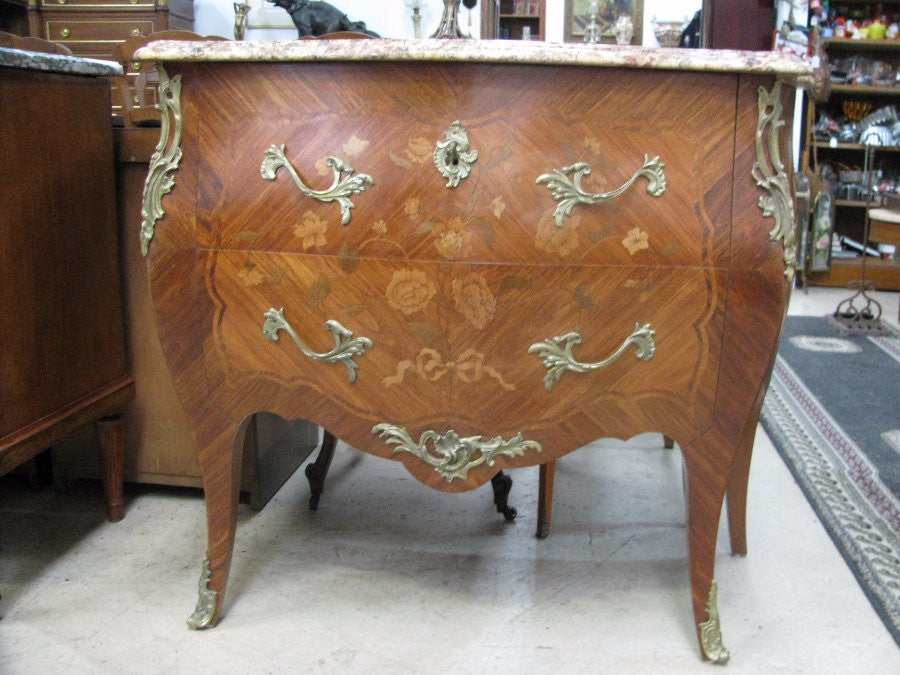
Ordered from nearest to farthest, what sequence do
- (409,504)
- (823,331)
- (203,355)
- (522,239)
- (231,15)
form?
1. (522,239)
2. (203,355)
3. (409,504)
4. (823,331)
5. (231,15)

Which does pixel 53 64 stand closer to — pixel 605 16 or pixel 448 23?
pixel 448 23

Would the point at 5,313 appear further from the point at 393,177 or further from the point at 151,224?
the point at 393,177

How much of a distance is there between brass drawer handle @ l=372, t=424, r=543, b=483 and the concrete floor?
329 millimetres

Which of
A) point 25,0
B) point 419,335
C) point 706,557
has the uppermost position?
point 25,0

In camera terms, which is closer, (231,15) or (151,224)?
(151,224)

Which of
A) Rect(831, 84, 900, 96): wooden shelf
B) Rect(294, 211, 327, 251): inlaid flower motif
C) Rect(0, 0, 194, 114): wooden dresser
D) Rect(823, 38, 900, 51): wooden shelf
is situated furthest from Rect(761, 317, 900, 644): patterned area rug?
Rect(0, 0, 194, 114): wooden dresser

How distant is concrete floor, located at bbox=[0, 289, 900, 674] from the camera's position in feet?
4.91

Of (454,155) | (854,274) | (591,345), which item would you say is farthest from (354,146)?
(854,274)

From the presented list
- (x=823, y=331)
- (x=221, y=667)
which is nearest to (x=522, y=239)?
(x=221, y=667)

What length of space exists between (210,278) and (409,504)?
864 mm

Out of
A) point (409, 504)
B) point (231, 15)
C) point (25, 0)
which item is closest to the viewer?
point (409, 504)

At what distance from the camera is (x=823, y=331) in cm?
402

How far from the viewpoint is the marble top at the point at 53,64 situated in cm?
151

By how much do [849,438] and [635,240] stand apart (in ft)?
5.22
